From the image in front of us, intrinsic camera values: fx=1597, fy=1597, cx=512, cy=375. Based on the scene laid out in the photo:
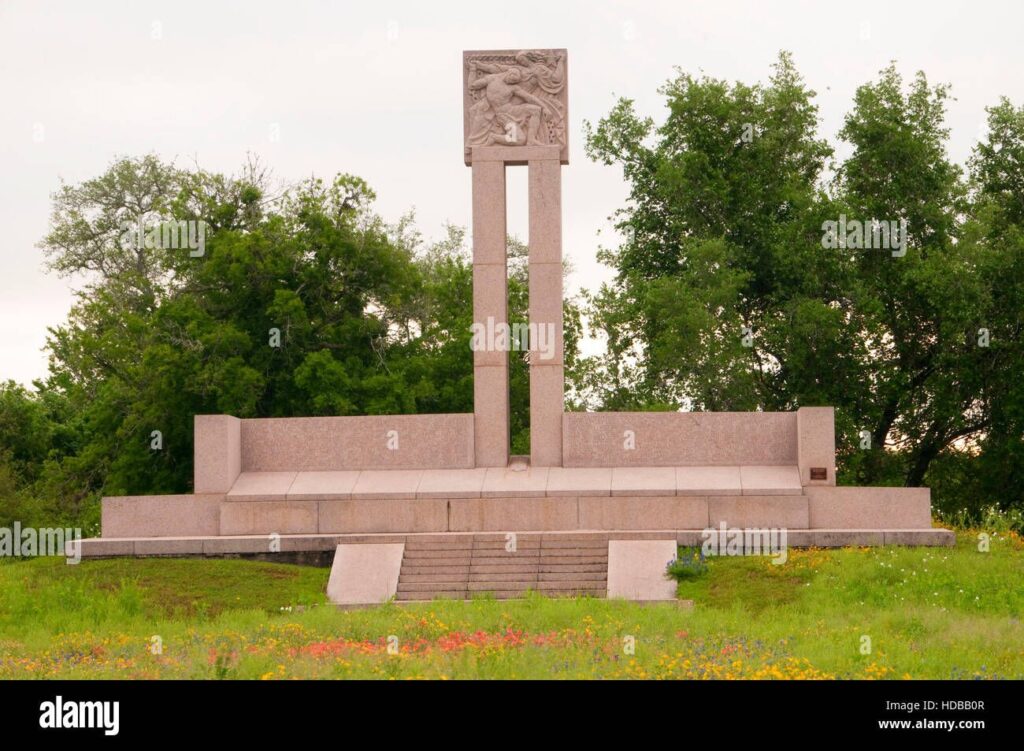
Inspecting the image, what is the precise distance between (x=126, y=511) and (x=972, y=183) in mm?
20179

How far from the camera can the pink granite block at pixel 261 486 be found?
76.8ft

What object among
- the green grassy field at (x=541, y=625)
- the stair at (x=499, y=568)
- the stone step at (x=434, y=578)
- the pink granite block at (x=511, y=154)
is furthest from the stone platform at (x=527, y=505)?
the pink granite block at (x=511, y=154)

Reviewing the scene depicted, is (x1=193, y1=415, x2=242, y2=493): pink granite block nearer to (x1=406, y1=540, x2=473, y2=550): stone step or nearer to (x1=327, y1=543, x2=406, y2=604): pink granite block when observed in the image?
(x1=327, y1=543, x2=406, y2=604): pink granite block

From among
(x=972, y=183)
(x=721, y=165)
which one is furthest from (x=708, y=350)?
(x=972, y=183)

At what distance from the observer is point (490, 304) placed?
24797mm

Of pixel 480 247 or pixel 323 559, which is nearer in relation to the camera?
pixel 323 559

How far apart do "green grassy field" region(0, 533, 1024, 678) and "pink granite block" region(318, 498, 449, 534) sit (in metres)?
1.47

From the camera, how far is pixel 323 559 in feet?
73.7

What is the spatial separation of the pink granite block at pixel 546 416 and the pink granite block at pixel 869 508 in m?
4.02

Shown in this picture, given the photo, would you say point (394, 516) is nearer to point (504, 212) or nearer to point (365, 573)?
point (365, 573)

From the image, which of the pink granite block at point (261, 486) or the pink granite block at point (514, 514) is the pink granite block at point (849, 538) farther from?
the pink granite block at point (261, 486)
